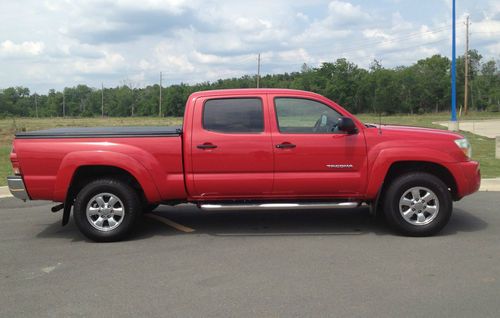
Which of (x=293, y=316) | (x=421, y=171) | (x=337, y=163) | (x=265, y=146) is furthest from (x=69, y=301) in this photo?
(x=421, y=171)

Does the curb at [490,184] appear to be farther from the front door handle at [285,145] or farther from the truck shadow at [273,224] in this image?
the front door handle at [285,145]

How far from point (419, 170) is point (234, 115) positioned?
2.46m

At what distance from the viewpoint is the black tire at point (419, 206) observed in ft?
20.1

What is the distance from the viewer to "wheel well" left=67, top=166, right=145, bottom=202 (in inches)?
246

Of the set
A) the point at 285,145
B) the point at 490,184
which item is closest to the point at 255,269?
the point at 285,145

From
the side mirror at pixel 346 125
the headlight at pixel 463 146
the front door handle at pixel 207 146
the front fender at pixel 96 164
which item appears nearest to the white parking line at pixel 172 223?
the front fender at pixel 96 164

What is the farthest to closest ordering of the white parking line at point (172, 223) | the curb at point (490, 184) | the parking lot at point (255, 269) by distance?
the curb at point (490, 184) → the white parking line at point (172, 223) → the parking lot at point (255, 269)

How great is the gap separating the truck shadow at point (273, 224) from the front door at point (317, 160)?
25.5 inches

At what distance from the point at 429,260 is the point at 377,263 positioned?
0.57 metres

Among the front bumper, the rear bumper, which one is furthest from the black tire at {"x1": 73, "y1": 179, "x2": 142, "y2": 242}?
the rear bumper

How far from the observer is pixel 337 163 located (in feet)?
20.1

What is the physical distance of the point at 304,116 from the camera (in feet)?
20.7

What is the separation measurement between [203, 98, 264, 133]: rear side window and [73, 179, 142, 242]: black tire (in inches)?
52.0

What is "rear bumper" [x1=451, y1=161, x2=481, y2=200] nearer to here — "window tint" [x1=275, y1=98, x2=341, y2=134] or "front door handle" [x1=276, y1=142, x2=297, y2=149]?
"window tint" [x1=275, y1=98, x2=341, y2=134]
